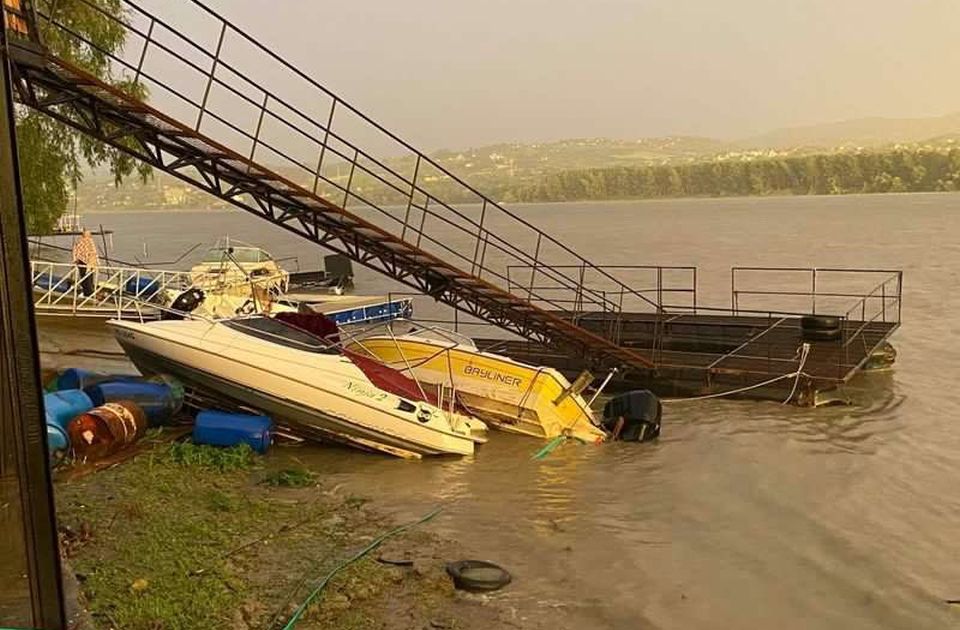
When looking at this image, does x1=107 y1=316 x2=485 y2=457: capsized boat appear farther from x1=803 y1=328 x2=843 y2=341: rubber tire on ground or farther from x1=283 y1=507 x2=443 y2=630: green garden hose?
x1=803 y1=328 x2=843 y2=341: rubber tire on ground

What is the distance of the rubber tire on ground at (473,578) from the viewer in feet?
24.2

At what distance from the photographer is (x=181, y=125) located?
1022cm

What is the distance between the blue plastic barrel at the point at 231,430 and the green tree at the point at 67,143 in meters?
11.9

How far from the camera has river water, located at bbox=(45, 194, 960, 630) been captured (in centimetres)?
762

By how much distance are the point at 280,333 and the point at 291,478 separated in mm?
2813

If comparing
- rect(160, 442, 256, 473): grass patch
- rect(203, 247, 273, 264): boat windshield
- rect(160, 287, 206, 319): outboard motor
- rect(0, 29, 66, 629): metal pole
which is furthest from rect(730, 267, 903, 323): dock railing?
rect(0, 29, 66, 629): metal pole

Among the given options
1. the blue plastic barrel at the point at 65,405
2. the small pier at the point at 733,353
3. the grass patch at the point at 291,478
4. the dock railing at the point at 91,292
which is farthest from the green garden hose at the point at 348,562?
the dock railing at the point at 91,292

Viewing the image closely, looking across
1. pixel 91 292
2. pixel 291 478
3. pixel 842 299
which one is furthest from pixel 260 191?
pixel 842 299

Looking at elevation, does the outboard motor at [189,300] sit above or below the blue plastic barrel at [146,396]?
above

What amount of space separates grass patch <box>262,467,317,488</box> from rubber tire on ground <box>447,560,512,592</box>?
10.7 feet

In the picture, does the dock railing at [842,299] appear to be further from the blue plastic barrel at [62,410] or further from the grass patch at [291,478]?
the blue plastic barrel at [62,410]

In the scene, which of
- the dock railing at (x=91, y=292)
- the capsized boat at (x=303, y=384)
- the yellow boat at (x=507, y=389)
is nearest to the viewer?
the capsized boat at (x=303, y=384)

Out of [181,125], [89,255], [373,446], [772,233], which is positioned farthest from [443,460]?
[772,233]

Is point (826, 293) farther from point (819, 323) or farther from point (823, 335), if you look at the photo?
point (823, 335)
